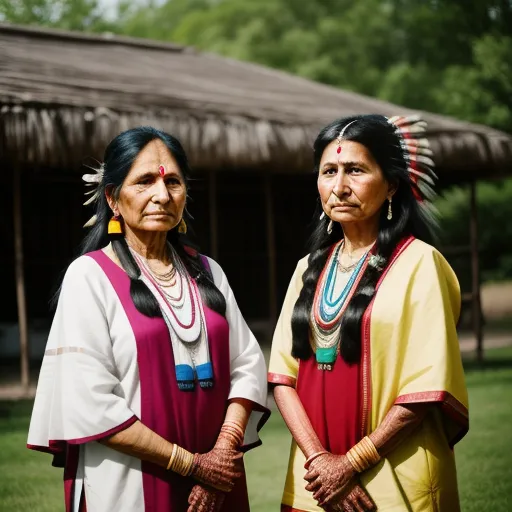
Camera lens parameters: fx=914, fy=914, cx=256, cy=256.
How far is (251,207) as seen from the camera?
11844 mm

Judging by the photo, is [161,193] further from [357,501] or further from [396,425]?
[357,501]

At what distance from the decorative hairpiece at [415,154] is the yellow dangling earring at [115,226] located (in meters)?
0.94

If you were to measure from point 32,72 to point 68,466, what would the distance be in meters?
6.74

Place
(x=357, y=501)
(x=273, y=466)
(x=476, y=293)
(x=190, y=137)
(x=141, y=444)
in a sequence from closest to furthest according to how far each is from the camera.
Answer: (x=141, y=444), (x=357, y=501), (x=273, y=466), (x=190, y=137), (x=476, y=293)

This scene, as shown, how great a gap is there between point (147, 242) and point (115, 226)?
114 millimetres

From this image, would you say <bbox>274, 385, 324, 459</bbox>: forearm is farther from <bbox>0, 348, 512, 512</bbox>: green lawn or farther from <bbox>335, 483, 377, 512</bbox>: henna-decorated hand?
<bbox>0, 348, 512, 512</bbox>: green lawn

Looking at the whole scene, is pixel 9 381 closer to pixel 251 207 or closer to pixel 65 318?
pixel 251 207

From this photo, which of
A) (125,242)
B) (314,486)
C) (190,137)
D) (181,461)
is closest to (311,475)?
(314,486)

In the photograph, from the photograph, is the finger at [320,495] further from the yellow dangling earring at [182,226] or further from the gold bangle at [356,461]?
the yellow dangling earring at [182,226]

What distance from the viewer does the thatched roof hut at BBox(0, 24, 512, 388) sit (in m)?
7.52

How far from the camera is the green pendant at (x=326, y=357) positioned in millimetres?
2873

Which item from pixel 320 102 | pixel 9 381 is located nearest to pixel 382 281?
pixel 9 381

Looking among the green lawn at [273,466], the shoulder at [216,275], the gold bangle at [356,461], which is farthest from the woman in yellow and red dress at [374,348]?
the green lawn at [273,466]

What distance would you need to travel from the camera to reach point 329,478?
278cm
